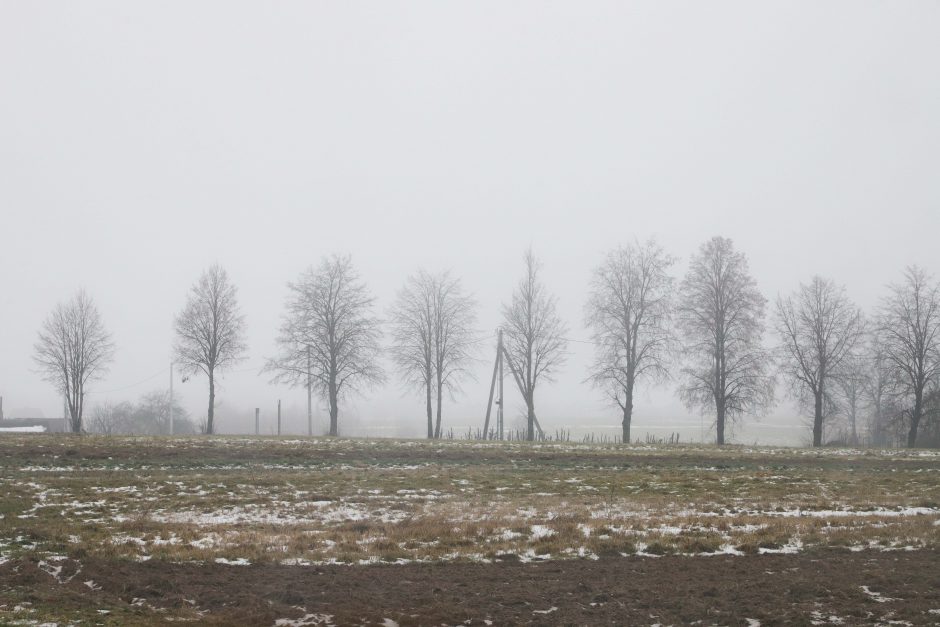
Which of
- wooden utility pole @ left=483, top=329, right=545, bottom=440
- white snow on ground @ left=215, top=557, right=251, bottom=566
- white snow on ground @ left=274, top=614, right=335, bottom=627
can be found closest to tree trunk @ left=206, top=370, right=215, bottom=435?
wooden utility pole @ left=483, top=329, right=545, bottom=440

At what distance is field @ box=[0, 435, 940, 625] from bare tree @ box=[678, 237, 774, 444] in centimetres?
1887

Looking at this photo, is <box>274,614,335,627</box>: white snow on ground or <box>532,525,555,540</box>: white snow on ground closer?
→ <box>274,614,335,627</box>: white snow on ground

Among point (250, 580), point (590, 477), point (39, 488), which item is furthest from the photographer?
point (590, 477)

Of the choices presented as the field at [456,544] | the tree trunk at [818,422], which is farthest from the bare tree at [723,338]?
the field at [456,544]

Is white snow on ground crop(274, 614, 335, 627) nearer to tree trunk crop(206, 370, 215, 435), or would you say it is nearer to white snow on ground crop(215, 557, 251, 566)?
white snow on ground crop(215, 557, 251, 566)

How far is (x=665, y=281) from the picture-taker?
148ft

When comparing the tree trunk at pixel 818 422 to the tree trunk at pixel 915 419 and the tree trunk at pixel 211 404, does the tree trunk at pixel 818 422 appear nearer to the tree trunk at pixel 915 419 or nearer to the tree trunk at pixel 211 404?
the tree trunk at pixel 915 419

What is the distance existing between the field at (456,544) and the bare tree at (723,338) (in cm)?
1887

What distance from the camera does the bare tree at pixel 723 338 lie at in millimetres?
42875

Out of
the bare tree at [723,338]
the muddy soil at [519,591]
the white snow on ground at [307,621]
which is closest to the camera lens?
the white snow on ground at [307,621]

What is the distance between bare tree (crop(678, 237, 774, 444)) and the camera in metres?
42.9

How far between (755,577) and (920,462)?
2226 cm

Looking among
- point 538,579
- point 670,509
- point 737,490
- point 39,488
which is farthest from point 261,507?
point 737,490

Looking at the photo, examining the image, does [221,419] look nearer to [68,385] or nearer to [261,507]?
[68,385]
